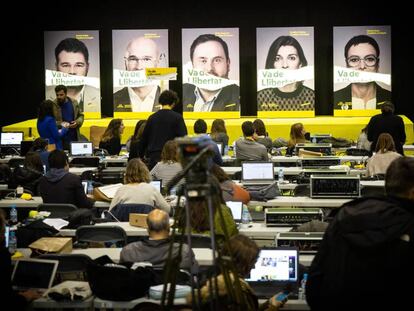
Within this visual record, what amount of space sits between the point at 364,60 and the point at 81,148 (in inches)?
268

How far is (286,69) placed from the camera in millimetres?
18609

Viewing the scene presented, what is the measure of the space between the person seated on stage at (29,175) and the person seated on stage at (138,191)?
2.46 metres

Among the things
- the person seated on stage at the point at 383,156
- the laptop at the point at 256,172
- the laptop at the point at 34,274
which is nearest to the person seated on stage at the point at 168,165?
the laptop at the point at 256,172

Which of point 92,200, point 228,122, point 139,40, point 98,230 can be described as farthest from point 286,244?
point 139,40

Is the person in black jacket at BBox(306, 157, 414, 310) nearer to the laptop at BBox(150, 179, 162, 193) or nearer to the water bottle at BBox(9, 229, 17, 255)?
the water bottle at BBox(9, 229, 17, 255)

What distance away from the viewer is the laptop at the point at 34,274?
5.87 meters

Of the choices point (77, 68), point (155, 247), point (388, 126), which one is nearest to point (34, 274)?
point (155, 247)

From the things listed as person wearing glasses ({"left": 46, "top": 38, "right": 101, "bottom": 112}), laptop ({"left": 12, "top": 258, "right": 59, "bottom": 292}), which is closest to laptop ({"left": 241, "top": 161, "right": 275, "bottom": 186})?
laptop ({"left": 12, "top": 258, "right": 59, "bottom": 292})

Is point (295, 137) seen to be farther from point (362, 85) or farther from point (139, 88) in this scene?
point (139, 88)

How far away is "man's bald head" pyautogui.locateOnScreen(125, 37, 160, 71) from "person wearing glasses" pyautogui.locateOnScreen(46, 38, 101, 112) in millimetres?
870

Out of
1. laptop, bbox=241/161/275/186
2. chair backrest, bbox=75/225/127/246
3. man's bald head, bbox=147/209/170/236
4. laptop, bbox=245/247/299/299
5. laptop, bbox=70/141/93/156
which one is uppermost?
laptop, bbox=70/141/93/156

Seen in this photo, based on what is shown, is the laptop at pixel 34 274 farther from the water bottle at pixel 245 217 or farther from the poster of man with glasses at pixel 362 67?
the poster of man with glasses at pixel 362 67

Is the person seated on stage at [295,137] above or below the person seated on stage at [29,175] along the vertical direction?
above

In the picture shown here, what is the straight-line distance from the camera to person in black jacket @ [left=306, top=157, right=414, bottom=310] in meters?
3.82
